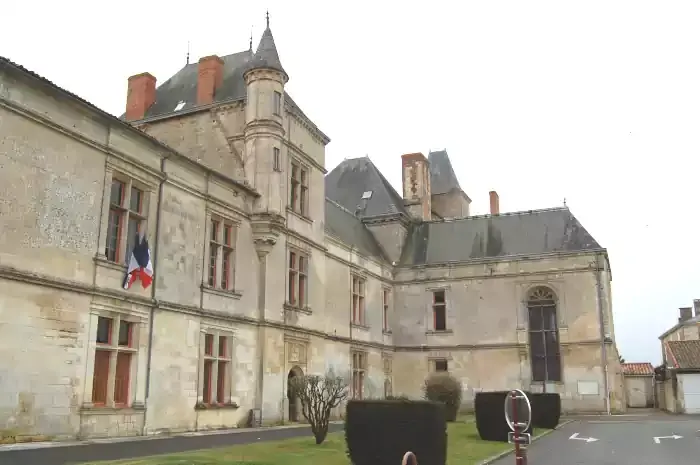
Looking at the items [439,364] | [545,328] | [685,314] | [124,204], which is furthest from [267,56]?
[685,314]

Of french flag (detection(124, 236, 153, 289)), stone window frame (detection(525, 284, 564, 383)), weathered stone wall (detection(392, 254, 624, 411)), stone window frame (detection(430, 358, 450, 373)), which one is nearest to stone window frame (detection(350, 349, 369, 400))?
weathered stone wall (detection(392, 254, 624, 411))

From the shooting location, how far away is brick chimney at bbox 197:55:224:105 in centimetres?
2163

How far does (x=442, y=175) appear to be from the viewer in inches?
1666

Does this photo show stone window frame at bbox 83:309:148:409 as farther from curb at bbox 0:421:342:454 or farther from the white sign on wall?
the white sign on wall

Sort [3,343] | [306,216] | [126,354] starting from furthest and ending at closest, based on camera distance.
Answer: [306,216] → [126,354] → [3,343]

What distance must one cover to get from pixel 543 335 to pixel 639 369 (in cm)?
2229

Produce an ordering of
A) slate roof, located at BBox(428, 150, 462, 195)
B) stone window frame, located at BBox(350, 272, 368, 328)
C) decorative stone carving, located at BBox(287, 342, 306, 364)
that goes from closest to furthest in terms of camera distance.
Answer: decorative stone carving, located at BBox(287, 342, 306, 364), stone window frame, located at BBox(350, 272, 368, 328), slate roof, located at BBox(428, 150, 462, 195)

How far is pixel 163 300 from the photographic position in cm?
1553

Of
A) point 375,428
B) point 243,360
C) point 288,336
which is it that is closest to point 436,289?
point 288,336

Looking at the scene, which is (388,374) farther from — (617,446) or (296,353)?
(617,446)

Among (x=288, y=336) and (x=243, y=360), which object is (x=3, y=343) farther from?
(x=288, y=336)

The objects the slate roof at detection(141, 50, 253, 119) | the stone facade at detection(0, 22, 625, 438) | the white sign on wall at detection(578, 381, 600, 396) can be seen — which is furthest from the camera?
the white sign on wall at detection(578, 381, 600, 396)

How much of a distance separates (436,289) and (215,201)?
1549 cm

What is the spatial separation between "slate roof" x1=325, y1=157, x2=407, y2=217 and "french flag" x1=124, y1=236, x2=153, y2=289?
750 inches
